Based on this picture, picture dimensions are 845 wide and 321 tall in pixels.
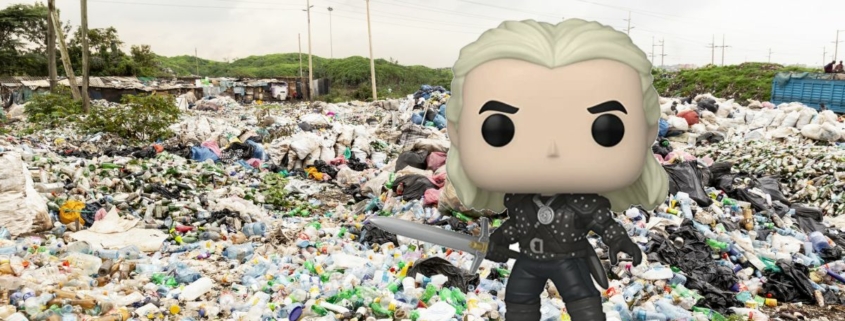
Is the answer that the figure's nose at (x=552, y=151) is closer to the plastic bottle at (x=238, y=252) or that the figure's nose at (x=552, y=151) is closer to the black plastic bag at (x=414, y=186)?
Answer: the plastic bottle at (x=238, y=252)

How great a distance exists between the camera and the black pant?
2.30 meters

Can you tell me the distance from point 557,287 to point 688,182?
4814 mm

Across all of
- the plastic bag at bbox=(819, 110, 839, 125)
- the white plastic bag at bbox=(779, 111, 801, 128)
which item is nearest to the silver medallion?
the plastic bag at bbox=(819, 110, 839, 125)

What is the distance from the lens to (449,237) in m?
2.40

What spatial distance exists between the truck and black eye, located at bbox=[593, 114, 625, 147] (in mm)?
15864

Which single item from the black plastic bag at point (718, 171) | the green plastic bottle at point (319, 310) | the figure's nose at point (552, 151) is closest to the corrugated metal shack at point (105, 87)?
the black plastic bag at point (718, 171)

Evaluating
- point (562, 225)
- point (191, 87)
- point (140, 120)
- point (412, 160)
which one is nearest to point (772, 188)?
point (412, 160)

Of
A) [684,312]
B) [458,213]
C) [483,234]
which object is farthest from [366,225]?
[483,234]

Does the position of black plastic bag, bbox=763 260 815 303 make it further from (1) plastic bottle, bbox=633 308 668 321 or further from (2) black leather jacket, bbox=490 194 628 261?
(2) black leather jacket, bbox=490 194 628 261

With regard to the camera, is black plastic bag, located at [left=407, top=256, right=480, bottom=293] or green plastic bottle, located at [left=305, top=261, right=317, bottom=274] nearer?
black plastic bag, located at [left=407, top=256, right=480, bottom=293]

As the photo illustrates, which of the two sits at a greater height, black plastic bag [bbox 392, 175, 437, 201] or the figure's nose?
the figure's nose

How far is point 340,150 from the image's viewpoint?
10.1 metres

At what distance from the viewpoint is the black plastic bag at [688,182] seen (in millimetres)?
6301

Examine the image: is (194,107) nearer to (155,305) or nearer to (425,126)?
(425,126)
